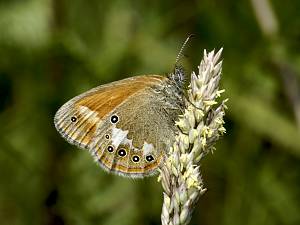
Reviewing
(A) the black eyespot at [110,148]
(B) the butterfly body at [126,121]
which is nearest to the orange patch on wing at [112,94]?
(B) the butterfly body at [126,121]

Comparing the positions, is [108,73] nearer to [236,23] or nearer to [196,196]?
[236,23]

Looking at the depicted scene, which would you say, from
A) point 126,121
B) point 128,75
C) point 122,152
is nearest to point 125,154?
point 122,152

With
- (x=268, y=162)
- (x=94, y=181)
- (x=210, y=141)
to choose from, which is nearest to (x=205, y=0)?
(x=268, y=162)

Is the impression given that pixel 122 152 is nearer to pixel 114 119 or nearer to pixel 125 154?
pixel 125 154

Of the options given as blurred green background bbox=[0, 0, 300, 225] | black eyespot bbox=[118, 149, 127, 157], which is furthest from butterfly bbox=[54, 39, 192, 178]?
blurred green background bbox=[0, 0, 300, 225]

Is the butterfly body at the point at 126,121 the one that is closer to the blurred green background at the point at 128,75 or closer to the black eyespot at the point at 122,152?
the black eyespot at the point at 122,152

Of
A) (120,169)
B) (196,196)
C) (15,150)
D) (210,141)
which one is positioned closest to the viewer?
(196,196)
